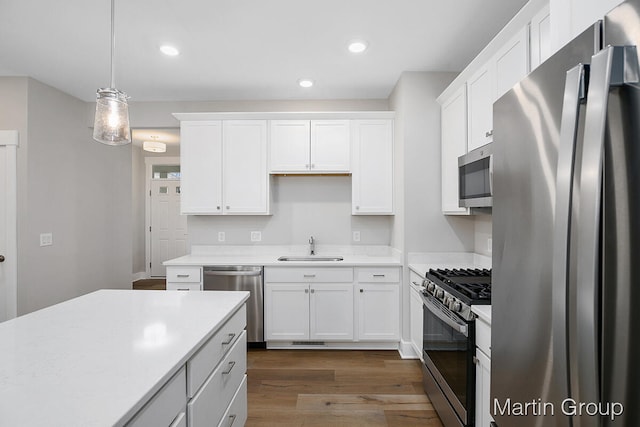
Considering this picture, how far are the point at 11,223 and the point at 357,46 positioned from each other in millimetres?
3736

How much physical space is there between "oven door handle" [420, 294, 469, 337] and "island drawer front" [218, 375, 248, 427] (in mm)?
1214

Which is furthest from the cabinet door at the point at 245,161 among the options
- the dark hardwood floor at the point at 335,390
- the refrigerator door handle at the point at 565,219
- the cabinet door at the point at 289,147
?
the refrigerator door handle at the point at 565,219

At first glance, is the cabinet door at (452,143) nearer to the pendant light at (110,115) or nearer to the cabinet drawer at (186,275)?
the pendant light at (110,115)

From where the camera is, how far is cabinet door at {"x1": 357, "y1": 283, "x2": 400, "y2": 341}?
316cm

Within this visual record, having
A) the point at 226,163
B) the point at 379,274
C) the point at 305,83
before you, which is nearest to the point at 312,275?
the point at 379,274

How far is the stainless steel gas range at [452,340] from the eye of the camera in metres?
1.63

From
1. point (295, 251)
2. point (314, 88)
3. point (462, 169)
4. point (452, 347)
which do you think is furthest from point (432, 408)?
point (314, 88)

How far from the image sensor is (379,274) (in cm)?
317

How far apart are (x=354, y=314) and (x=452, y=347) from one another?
4.69 ft

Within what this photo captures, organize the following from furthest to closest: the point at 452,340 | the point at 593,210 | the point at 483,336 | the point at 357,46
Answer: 1. the point at 357,46
2. the point at 452,340
3. the point at 483,336
4. the point at 593,210

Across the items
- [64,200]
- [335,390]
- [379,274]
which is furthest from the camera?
[64,200]

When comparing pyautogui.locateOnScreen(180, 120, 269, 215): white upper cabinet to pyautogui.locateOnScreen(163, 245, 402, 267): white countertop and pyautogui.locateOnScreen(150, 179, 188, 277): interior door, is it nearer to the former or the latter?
pyautogui.locateOnScreen(163, 245, 402, 267): white countertop

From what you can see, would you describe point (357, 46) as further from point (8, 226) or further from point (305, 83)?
point (8, 226)

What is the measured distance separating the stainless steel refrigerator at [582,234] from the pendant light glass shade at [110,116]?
1.75 metres
